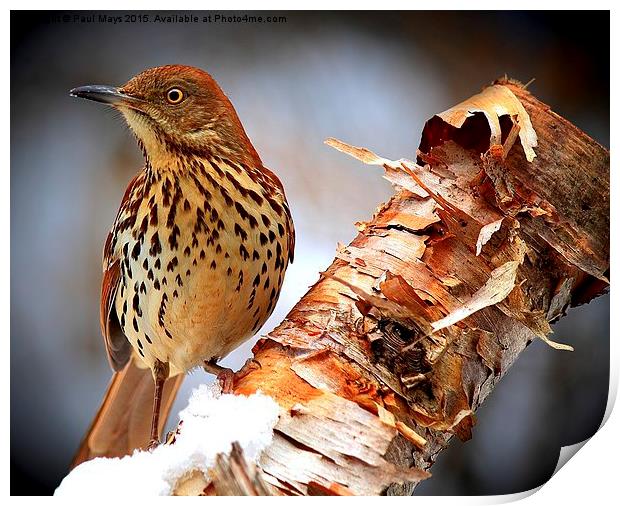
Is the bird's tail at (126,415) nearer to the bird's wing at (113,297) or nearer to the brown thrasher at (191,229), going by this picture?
the bird's wing at (113,297)

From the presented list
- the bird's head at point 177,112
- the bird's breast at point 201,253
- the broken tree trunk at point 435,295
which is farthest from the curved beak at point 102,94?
the broken tree trunk at point 435,295

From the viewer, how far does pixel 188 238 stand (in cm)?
107

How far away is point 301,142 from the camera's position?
1204 millimetres

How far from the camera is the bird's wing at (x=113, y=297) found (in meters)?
1.15

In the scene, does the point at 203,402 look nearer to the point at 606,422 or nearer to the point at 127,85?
the point at 127,85

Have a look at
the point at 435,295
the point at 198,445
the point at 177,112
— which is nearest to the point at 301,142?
the point at 177,112

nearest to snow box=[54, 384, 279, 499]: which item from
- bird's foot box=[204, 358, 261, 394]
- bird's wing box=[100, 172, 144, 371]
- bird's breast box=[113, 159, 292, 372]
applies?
bird's foot box=[204, 358, 261, 394]

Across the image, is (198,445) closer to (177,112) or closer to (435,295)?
(435,295)

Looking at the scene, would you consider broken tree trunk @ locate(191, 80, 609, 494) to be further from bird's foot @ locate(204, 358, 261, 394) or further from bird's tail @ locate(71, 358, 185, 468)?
bird's tail @ locate(71, 358, 185, 468)

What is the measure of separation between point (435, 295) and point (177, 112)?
0.41m

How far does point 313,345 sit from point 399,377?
0.11 meters

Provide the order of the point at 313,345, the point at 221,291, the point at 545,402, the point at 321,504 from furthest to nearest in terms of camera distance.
Answer: the point at 545,402
the point at 221,291
the point at 313,345
the point at 321,504
